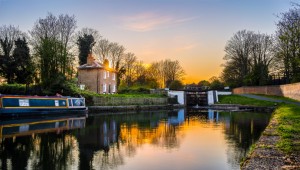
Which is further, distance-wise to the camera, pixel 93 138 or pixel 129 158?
pixel 93 138

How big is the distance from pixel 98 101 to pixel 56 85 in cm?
447

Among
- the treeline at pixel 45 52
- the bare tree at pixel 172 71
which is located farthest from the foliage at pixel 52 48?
the bare tree at pixel 172 71

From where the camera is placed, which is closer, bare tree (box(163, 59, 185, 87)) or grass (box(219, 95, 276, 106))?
grass (box(219, 95, 276, 106))

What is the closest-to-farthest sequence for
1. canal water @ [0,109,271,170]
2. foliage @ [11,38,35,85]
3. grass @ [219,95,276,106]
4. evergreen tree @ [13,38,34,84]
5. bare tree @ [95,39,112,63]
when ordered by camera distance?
canal water @ [0,109,271,170] < grass @ [219,95,276,106] < foliage @ [11,38,35,85] < evergreen tree @ [13,38,34,84] < bare tree @ [95,39,112,63]

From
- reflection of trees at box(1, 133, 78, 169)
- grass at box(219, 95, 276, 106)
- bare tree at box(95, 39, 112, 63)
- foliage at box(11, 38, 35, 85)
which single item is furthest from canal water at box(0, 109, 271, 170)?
bare tree at box(95, 39, 112, 63)

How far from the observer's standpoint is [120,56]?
54406mm

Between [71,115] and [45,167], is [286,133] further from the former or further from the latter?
[71,115]

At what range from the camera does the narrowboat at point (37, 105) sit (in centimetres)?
1994

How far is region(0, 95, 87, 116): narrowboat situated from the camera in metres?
19.9

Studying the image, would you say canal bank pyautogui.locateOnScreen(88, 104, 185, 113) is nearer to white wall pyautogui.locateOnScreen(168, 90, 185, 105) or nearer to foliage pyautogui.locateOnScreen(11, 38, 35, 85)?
white wall pyautogui.locateOnScreen(168, 90, 185, 105)

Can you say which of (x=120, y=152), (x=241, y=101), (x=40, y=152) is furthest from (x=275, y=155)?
(x=241, y=101)

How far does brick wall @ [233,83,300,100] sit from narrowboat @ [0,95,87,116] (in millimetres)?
20020

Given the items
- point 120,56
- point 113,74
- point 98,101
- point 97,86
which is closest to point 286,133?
point 98,101

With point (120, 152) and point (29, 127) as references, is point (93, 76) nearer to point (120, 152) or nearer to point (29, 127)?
point (29, 127)
